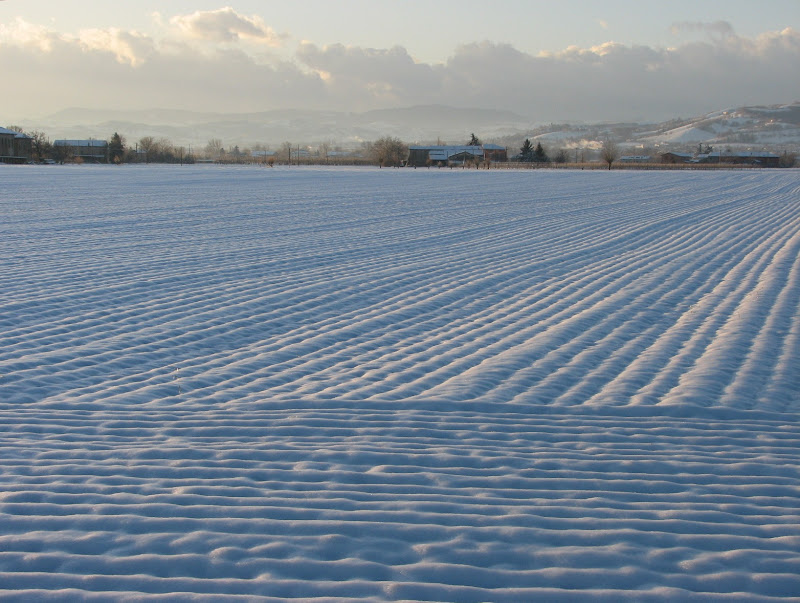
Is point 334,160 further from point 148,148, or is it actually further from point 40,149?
point 40,149

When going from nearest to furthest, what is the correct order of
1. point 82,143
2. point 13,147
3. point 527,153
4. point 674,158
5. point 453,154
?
point 13,147, point 82,143, point 453,154, point 527,153, point 674,158

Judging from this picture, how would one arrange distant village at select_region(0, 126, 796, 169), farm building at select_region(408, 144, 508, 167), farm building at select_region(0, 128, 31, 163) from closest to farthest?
1. farm building at select_region(0, 128, 31, 163)
2. distant village at select_region(0, 126, 796, 169)
3. farm building at select_region(408, 144, 508, 167)

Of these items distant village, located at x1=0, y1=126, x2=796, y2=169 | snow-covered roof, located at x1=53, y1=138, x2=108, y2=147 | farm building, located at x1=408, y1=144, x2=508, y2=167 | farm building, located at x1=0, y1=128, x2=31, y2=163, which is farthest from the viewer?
farm building, located at x1=408, y1=144, x2=508, y2=167

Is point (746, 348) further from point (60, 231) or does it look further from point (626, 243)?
point (60, 231)

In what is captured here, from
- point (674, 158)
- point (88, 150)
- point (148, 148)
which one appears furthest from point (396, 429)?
point (674, 158)

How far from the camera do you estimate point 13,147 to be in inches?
2844

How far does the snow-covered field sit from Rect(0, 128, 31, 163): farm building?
67787mm

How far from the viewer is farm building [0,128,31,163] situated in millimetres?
71188

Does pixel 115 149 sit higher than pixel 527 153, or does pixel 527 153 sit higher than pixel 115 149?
pixel 527 153

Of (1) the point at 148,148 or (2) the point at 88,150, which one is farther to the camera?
(1) the point at 148,148

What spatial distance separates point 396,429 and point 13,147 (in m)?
78.1

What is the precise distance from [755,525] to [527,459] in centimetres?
133

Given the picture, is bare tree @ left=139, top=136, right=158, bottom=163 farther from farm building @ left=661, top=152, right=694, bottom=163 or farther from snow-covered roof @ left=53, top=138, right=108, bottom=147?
Result: farm building @ left=661, top=152, right=694, bottom=163

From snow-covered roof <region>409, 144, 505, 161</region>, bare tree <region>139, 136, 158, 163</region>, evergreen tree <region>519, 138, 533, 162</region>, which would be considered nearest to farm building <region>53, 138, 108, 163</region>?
bare tree <region>139, 136, 158, 163</region>
